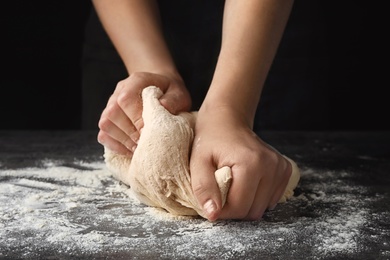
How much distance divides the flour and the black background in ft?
2.65

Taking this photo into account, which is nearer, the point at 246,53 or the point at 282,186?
the point at 282,186

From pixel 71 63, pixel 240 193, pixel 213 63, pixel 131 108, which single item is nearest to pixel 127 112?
pixel 131 108

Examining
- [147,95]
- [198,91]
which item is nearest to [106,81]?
[198,91]

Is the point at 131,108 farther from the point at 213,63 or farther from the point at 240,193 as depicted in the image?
the point at 213,63

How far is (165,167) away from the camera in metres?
0.92

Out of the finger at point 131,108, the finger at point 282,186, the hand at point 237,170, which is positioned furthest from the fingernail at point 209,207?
the finger at point 131,108

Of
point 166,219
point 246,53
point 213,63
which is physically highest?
point 246,53

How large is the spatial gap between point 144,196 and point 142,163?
6cm

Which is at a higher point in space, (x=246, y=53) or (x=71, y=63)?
(x=246, y=53)

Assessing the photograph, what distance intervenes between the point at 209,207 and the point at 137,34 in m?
0.51

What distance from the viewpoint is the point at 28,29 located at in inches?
73.8

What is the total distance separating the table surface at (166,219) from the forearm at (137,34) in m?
0.21

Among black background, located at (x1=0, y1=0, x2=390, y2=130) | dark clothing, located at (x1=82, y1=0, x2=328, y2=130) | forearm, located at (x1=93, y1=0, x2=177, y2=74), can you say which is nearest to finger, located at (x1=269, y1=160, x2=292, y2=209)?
forearm, located at (x1=93, y1=0, x2=177, y2=74)

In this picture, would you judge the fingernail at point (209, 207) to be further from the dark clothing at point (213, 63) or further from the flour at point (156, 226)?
the dark clothing at point (213, 63)
